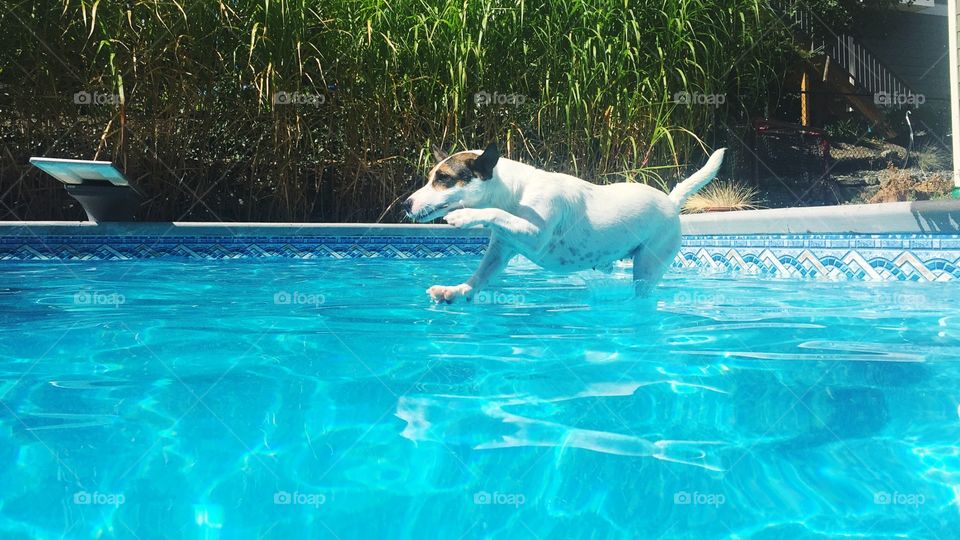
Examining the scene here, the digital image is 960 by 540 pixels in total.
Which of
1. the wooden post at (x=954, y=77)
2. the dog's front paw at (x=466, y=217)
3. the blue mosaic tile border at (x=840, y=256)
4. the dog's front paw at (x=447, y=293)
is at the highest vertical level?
the wooden post at (x=954, y=77)

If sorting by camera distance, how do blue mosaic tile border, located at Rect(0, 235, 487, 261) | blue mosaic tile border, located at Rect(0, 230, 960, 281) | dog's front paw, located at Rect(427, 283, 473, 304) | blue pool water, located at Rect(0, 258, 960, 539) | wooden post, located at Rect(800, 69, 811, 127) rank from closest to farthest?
blue pool water, located at Rect(0, 258, 960, 539), dog's front paw, located at Rect(427, 283, 473, 304), blue mosaic tile border, located at Rect(0, 230, 960, 281), blue mosaic tile border, located at Rect(0, 235, 487, 261), wooden post, located at Rect(800, 69, 811, 127)

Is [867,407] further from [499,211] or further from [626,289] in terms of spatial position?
[626,289]

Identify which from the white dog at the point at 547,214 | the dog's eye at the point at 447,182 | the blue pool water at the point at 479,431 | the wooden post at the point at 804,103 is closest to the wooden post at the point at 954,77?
the wooden post at the point at 804,103

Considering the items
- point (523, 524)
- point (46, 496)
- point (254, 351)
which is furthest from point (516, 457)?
point (254, 351)

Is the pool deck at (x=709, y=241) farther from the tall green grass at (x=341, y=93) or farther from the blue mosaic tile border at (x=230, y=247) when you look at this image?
the tall green grass at (x=341, y=93)

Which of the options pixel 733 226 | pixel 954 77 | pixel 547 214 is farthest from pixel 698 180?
pixel 954 77

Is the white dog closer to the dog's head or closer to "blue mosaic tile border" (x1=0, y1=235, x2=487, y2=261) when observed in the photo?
the dog's head

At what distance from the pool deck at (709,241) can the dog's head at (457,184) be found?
9.46 feet

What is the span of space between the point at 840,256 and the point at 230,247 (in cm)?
515

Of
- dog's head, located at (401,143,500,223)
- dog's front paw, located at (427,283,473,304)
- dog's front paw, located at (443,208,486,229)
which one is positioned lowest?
dog's front paw, located at (427,283,473,304)

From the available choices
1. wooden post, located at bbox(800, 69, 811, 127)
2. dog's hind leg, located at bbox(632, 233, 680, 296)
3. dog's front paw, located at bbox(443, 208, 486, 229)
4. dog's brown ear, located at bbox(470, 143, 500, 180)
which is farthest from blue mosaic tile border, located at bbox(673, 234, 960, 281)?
wooden post, located at bbox(800, 69, 811, 127)

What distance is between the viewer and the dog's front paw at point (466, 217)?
3590mm

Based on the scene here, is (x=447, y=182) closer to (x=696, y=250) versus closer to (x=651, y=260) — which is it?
(x=651, y=260)

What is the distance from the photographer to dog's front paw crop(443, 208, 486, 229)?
359 cm
